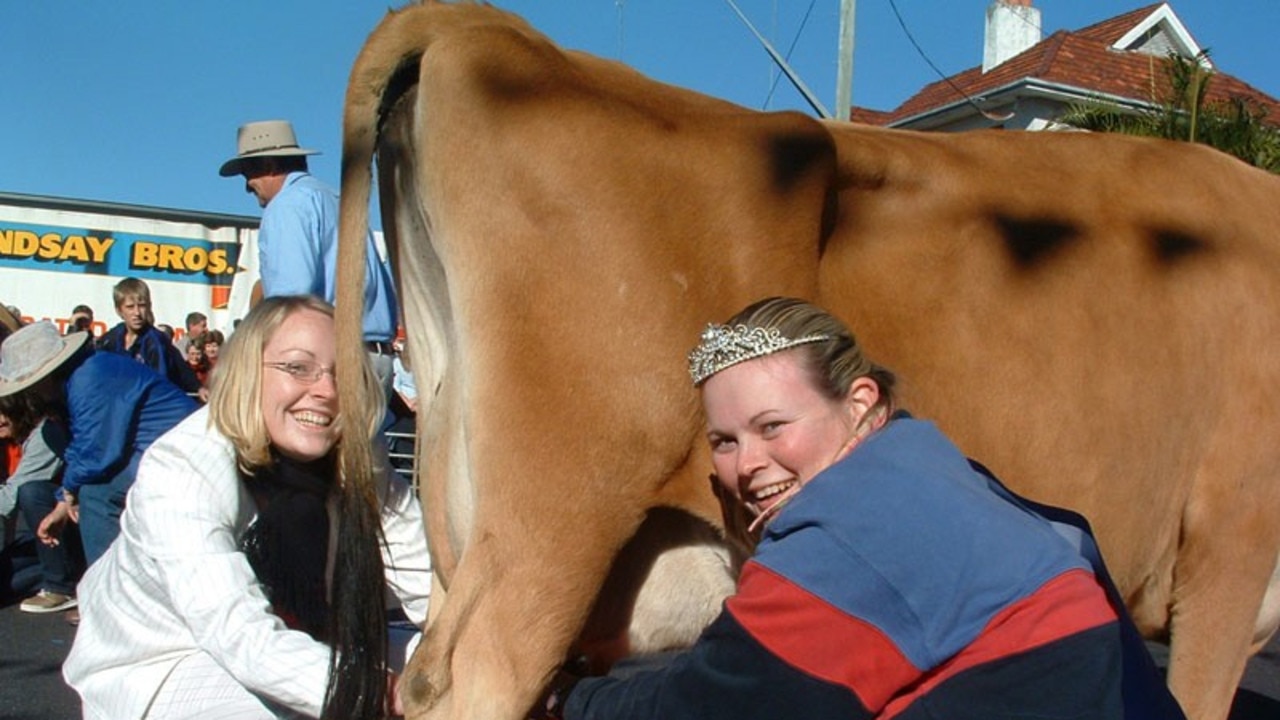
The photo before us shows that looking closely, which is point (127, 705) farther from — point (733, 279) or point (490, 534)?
point (733, 279)

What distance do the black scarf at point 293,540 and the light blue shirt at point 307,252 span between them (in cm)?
126

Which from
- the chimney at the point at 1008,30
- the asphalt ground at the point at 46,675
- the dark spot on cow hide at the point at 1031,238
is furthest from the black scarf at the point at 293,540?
the chimney at the point at 1008,30

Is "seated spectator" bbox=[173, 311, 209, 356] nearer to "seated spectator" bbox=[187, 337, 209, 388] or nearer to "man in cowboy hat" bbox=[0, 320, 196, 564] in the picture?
"seated spectator" bbox=[187, 337, 209, 388]

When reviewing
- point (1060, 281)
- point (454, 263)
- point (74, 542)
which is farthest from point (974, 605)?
point (74, 542)

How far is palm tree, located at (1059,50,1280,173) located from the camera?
35.7 ft

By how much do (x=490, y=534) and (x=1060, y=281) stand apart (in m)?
1.57

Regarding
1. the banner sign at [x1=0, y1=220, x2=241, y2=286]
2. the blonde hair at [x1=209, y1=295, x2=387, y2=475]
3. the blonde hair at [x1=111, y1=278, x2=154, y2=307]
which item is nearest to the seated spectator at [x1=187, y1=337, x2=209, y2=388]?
the blonde hair at [x1=111, y1=278, x2=154, y2=307]

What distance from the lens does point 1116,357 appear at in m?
3.27

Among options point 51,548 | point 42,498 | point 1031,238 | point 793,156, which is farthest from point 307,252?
point 42,498

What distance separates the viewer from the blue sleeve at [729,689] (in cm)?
178

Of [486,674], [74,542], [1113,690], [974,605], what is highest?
[974,605]

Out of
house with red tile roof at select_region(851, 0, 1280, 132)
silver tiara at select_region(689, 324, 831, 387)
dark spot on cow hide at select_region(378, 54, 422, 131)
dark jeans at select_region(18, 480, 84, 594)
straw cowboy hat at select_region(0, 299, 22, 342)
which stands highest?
house with red tile roof at select_region(851, 0, 1280, 132)

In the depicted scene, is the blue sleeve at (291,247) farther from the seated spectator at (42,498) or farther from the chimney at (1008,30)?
the chimney at (1008,30)

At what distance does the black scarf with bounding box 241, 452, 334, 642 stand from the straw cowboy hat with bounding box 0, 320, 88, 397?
157 inches
